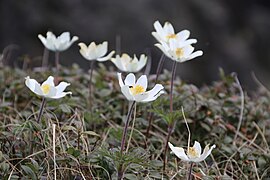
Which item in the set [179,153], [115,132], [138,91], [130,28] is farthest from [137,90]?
[130,28]

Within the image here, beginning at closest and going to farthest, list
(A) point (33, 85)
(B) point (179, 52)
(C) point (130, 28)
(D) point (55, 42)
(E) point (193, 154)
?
(E) point (193, 154) → (A) point (33, 85) → (B) point (179, 52) → (D) point (55, 42) → (C) point (130, 28)

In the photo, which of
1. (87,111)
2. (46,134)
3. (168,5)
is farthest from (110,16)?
(46,134)

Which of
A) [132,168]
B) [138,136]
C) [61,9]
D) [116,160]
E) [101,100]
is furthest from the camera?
[61,9]

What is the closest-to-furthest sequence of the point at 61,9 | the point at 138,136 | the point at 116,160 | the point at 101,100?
1. the point at 116,160
2. the point at 138,136
3. the point at 101,100
4. the point at 61,9

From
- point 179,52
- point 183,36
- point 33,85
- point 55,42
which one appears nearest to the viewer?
point 33,85

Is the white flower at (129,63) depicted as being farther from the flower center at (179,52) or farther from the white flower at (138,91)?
the white flower at (138,91)

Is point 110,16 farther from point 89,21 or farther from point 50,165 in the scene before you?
point 50,165

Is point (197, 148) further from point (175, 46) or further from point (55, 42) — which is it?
point (55, 42)

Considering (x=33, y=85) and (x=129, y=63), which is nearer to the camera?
A: (x=33, y=85)
